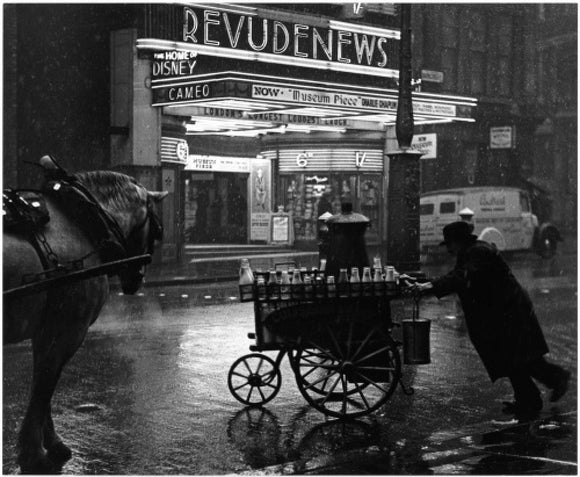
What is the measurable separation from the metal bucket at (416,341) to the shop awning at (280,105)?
51.8 ft

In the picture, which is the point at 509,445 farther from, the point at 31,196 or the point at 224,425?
the point at 31,196

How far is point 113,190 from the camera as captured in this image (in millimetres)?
6789

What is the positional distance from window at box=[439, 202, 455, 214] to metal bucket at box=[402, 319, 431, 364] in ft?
69.9

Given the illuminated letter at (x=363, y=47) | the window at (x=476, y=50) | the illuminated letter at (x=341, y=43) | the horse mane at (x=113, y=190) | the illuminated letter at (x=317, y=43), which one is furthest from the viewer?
the window at (x=476, y=50)

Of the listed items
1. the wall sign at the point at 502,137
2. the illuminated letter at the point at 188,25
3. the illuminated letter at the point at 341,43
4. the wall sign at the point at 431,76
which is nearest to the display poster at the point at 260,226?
the illuminated letter at the point at 341,43

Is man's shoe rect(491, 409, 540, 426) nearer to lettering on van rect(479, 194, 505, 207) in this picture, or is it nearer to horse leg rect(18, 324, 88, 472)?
horse leg rect(18, 324, 88, 472)

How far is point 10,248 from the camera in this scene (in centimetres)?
581

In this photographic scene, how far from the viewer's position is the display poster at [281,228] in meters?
29.5

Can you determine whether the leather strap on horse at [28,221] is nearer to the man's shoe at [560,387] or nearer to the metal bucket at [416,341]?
the metal bucket at [416,341]

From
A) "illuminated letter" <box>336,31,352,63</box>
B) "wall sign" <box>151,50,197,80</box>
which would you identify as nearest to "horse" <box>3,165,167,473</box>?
"wall sign" <box>151,50,197,80</box>

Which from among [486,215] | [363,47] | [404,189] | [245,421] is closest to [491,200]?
[486,215]

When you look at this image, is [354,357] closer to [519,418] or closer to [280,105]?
[519,418]

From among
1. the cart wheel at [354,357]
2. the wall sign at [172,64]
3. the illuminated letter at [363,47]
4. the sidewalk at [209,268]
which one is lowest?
the sidewalk at [209,268]

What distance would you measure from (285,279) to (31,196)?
2.48 metres
